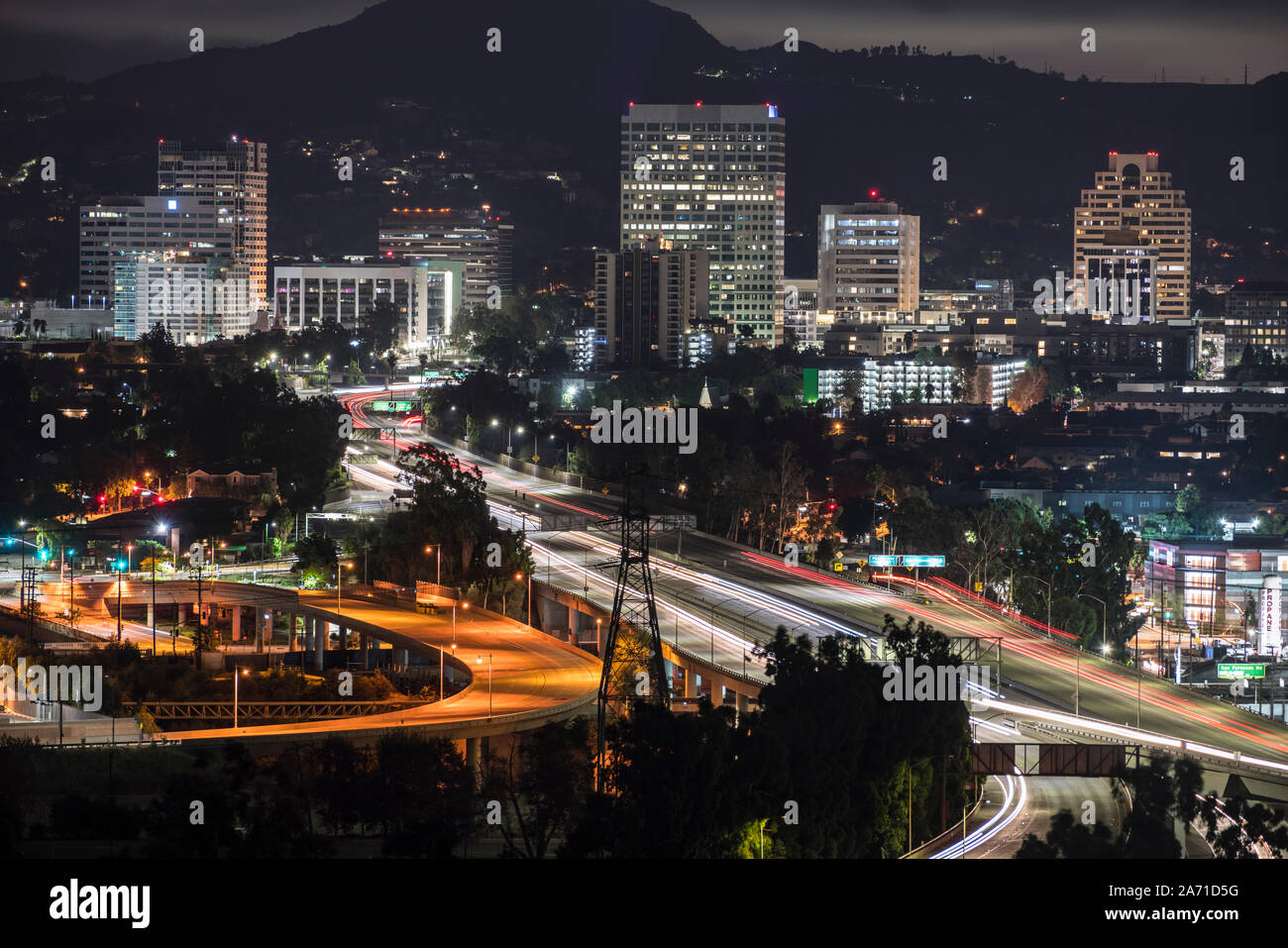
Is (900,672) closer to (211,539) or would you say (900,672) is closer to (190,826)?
(190,826)

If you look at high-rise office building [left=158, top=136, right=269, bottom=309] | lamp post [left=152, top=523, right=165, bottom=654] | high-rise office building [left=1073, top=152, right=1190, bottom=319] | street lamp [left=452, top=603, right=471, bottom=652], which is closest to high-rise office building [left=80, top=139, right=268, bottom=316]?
high-rise office building [left=158, top=136, right=269, bottom=309]

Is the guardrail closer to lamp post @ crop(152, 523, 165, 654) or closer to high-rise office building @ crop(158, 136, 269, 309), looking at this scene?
lamp post @ crop(152, 523, 165, 654)

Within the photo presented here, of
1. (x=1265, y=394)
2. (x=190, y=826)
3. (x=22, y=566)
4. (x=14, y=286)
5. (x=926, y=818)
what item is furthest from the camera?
(x=14, y=286)

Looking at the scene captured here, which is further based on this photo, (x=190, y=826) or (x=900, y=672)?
(x=900, y=672)

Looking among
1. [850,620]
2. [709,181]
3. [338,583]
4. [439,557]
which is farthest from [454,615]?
[709,181]

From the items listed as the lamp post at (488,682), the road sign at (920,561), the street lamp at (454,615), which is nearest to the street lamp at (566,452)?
the road sign at (920,561)
